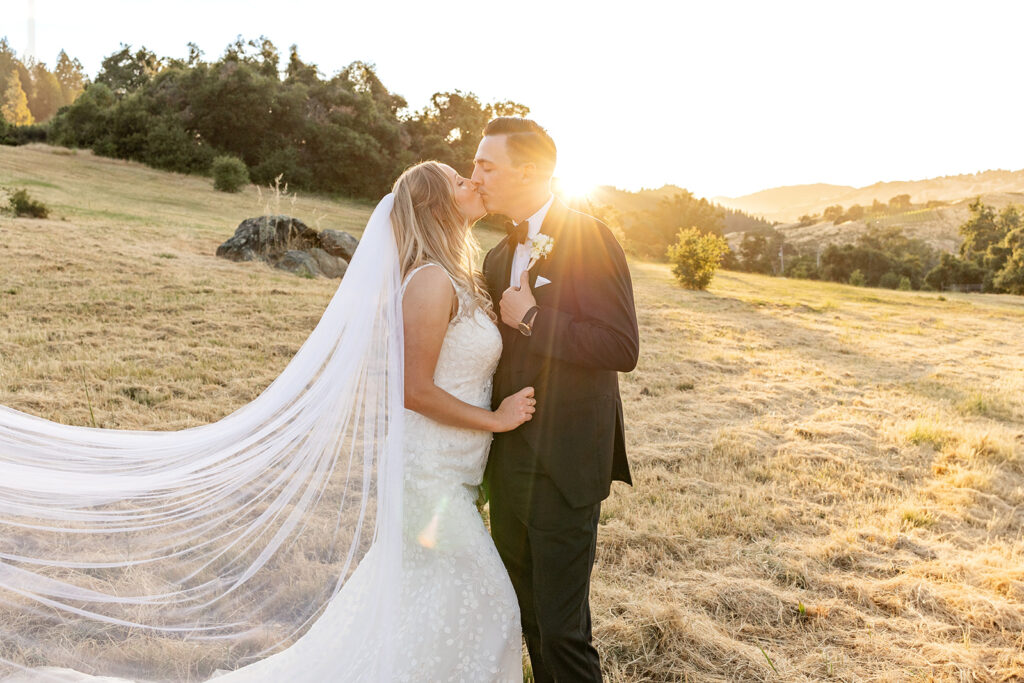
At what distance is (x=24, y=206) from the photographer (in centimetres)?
1484

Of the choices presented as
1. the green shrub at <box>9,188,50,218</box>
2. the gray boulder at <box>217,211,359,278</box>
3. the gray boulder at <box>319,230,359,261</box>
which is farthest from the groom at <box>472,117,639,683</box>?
the green shrub at <box>9,188,50,218</box>

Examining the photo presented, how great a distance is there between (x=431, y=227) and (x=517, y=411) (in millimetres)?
794

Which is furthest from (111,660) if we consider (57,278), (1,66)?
(1,66)

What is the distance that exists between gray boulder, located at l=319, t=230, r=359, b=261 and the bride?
13836 mm

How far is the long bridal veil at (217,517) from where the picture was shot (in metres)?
2.56

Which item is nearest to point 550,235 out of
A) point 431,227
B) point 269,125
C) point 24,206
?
point 431,227

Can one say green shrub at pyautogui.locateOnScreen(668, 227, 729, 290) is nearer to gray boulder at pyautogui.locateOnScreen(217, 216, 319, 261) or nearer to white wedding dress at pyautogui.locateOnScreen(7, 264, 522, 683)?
gray boulder at pyautogui.locateOnScreen(217, 216, 319, 261)

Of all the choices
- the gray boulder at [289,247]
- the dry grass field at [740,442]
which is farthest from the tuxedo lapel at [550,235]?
the gray boulder at [289,247]

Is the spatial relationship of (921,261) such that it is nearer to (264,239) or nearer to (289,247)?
(289,247)

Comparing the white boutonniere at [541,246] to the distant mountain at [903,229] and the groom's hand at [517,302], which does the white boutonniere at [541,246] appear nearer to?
the groom's hand at [517,302]

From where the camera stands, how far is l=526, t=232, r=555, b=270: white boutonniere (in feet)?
8.00

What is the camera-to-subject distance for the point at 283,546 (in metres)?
2.79

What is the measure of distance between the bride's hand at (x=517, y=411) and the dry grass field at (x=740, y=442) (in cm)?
176

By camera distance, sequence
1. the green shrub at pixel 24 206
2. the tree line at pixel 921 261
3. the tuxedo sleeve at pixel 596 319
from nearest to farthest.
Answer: the tuxedo sleeve at pixel 596 319 < the green shrub at pixel 24 206 < the tree line at pixel 921 261
